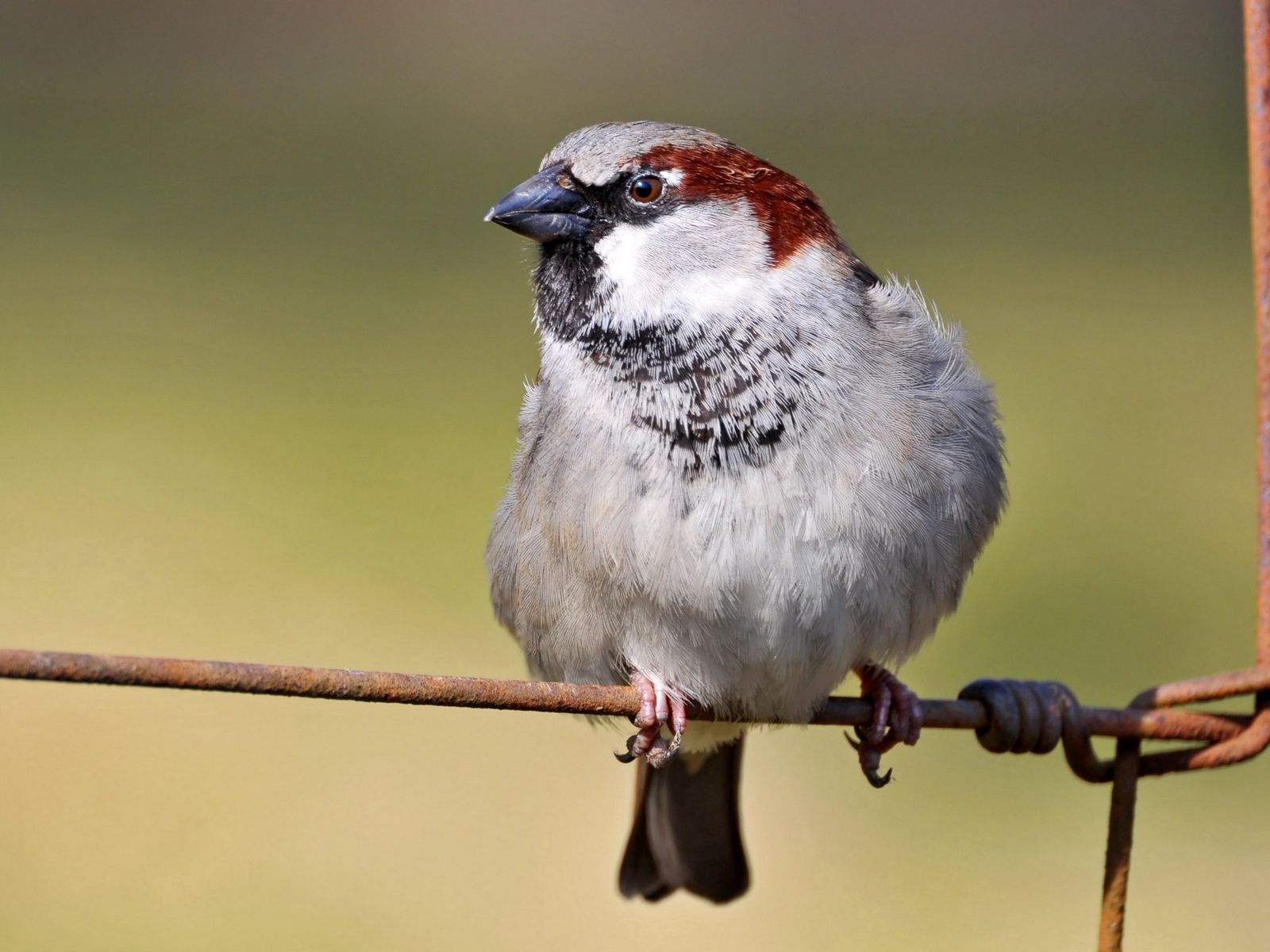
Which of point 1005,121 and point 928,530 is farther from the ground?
point 1005,121

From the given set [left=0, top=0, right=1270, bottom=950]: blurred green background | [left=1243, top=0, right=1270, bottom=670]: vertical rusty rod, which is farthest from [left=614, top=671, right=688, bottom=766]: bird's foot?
[left=0, top=0, right=1270, bottom=950]: blurred green background

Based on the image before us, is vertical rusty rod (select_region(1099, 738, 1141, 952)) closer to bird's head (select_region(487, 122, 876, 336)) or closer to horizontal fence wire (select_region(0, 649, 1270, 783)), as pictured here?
horizontal fence wire (select_region(0, 649, 1270, 783))

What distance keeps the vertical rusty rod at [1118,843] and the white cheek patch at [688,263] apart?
0.65 meters

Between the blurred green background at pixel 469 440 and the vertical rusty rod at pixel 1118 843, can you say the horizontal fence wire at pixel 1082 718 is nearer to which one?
the vertical rusty rod at pixel 1118 843

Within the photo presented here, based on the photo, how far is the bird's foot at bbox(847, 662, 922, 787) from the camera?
6.17ft

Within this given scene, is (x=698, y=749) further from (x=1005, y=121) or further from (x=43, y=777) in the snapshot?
(x=1005, y=121)

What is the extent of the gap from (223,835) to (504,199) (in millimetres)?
1576

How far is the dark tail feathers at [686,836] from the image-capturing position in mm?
2225

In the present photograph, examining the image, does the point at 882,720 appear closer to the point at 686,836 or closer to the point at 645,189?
the point at 686,836

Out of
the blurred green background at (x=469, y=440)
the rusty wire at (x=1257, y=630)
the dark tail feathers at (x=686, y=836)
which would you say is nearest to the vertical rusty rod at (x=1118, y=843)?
the rusty wire at (x=1257, y=630)

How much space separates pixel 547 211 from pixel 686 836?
0.94 metres

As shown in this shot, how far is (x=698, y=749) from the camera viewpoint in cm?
221

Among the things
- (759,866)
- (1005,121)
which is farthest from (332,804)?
(1005,121)

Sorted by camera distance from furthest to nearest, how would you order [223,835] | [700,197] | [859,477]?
1. [223,835]
2. [700,197]
3. [859,477]
